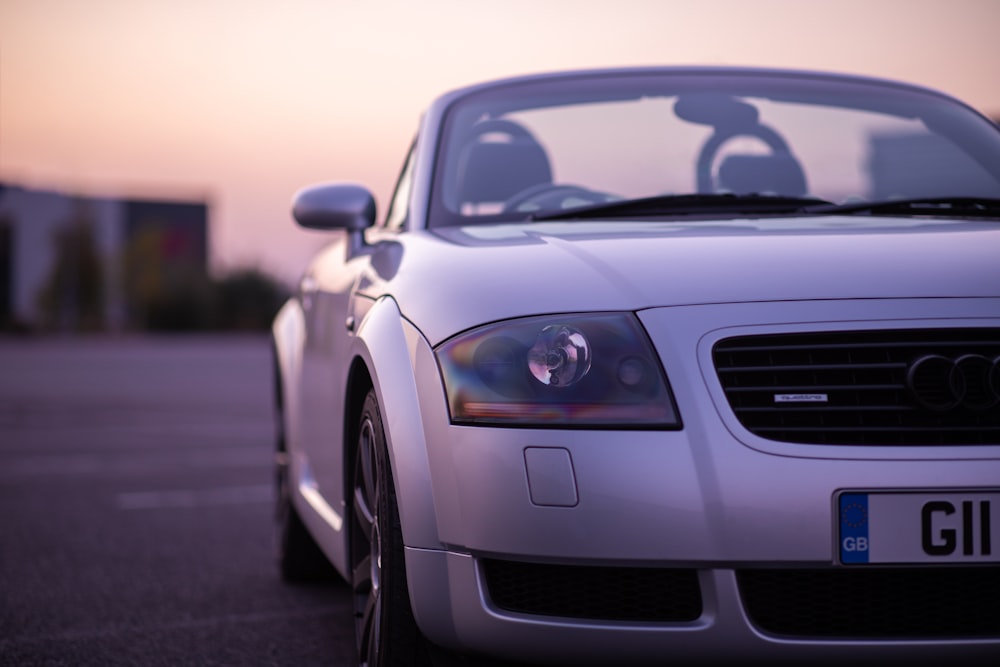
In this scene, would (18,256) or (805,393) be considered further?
(18,256)

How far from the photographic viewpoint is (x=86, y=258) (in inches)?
3290

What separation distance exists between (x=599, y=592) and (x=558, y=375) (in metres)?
0.40

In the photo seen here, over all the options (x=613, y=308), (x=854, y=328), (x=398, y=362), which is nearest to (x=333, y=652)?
(x=398, y=362)

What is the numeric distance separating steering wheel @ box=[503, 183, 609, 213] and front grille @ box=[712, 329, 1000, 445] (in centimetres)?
137

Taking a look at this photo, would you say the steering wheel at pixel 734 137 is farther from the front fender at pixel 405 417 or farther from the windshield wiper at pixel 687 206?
the front fender at pixel 405 417

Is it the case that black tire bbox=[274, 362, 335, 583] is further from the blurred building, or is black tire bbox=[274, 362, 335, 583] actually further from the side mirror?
the blurred building

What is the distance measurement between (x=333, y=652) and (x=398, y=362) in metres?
1.41

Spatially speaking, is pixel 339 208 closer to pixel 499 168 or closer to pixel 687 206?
pixel 499 168

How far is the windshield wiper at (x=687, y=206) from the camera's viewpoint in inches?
140

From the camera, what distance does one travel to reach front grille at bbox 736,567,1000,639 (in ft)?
7.77

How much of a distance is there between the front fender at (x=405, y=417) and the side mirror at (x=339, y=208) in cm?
114

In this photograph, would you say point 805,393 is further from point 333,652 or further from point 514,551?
point 333,652

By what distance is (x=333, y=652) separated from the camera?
386cm

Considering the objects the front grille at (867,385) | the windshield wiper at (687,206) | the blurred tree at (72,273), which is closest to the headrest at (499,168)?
the windshield wiper at (687,206)
